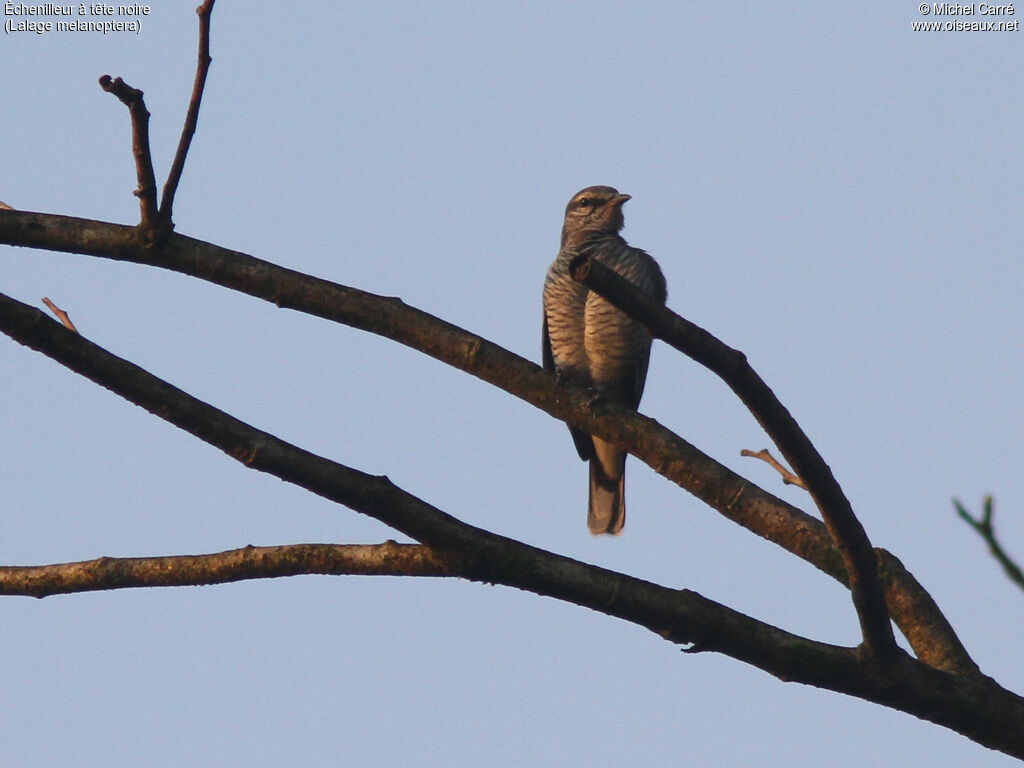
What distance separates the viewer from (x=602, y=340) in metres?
8.04

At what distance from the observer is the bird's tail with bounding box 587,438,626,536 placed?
28.7 feet

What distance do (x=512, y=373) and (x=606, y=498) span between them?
4.61m

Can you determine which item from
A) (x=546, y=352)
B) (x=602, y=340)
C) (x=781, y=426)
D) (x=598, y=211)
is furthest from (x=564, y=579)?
(x=598, y=211)

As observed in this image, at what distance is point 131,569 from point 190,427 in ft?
1.96

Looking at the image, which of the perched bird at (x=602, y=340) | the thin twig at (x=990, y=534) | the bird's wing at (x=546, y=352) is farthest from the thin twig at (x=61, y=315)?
the bird's wing at (x=546, y=352)

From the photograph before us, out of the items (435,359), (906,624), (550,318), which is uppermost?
(550,318)

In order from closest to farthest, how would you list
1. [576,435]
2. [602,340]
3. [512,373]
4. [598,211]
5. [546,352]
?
1. [512,373]
2. [602,340]
3. [576,435]
4. [546,352]
5. [598,211]

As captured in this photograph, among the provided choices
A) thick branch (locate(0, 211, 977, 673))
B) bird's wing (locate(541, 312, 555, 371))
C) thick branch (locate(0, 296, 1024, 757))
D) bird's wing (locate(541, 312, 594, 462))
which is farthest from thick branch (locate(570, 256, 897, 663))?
bird's wing (locate(541, 312, 555, 371))

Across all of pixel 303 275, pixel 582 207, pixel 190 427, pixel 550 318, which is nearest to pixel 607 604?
pixel 190 427

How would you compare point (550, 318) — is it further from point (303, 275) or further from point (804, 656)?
point (804, 656)

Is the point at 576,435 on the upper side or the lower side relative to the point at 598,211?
lower

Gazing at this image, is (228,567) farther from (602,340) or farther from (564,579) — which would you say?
(602,340)

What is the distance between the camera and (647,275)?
27.2 ft

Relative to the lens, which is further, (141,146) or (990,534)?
(141,146)
